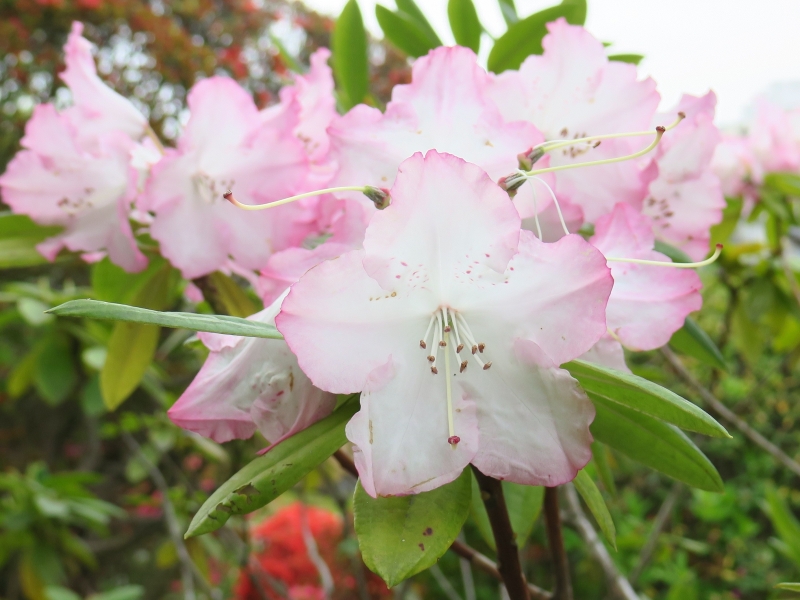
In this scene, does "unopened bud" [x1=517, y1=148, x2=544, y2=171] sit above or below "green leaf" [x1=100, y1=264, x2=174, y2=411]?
above

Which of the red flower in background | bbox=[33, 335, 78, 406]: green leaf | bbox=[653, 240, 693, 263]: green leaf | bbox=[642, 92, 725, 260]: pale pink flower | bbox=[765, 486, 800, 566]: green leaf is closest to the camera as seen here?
bbox=[642, 92, 725, 260]: pale pink flower

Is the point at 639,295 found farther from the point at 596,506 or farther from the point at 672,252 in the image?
the point at 672,252

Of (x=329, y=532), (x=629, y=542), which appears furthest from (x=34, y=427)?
(x=629, y=542)

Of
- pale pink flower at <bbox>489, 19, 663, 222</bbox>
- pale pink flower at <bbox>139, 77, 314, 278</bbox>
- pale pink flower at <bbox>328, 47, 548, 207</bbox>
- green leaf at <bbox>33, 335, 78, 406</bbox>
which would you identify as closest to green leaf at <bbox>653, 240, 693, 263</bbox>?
pale pink flower at <bbox>489, 19, 663, 222</bbox>

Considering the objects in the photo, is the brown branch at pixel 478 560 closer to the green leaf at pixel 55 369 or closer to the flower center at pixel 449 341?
the flower center at pixel 449 341

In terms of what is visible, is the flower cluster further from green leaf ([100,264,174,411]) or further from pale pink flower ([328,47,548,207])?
green leaf ([100,264,174,411])

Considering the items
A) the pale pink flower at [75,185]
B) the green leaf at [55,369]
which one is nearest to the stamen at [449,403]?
the pale pink flower at [75,185]

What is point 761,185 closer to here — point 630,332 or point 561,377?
point 630,332

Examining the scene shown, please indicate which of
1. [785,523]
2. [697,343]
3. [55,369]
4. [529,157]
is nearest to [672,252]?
[697,343]
